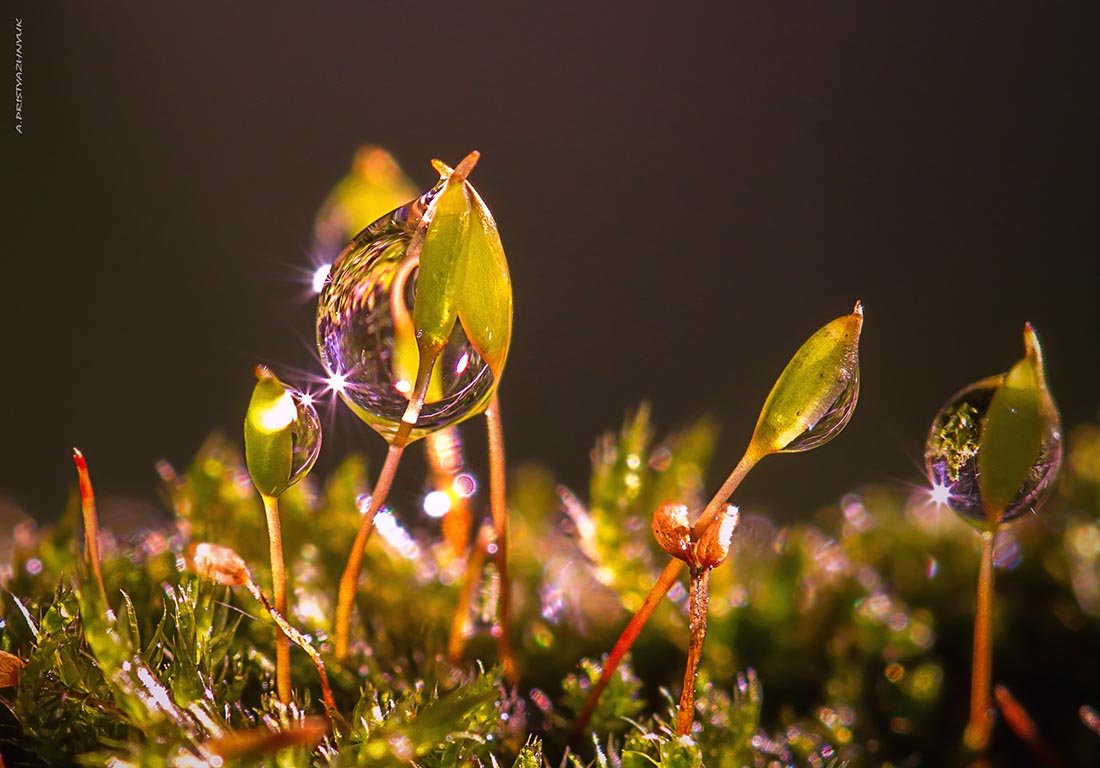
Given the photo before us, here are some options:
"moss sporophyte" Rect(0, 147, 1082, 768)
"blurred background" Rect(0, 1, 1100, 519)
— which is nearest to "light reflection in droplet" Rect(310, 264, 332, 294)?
"moss sporophyte" Rect(0, 147, 1082, 768)

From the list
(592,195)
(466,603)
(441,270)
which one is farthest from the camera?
(592,195)

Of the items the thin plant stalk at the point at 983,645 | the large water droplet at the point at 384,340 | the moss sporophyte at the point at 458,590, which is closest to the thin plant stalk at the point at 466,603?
the moss sporophyte at the point at 458,590

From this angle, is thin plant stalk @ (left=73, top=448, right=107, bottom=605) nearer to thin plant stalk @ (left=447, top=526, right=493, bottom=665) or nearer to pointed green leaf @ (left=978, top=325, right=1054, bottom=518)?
thin plant stalk @ (left=447, top=526, right=493, bottom=665)

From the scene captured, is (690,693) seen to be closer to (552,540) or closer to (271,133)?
(552,540)

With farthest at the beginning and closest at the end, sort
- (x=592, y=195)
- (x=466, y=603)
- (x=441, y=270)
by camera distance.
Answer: (x=592, y=195), (x=466, y=603), (x=441, y=270)

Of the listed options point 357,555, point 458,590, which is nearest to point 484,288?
point 357,555

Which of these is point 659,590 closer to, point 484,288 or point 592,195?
point 484,288

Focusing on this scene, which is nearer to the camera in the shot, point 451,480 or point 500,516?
point 500,516
